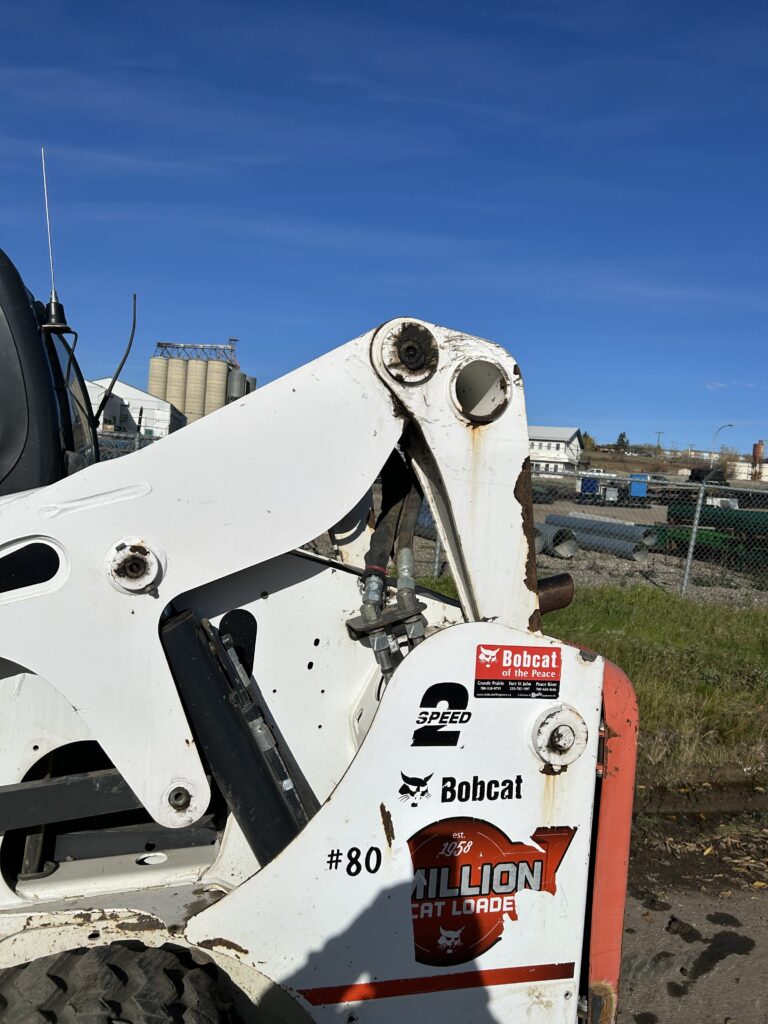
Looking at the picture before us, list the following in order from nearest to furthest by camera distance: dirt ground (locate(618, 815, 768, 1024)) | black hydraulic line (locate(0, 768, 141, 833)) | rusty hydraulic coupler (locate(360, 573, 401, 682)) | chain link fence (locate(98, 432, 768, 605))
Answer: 1. black hydraulic line (locate(0, 768, 141, 833))
2. rusty hydraulic coupler (locate(360, 573, 401, 682))
3. dirt ground (locate(618, 815, 768, 1024))
4. chain link fence (locate(98, 432, 768, 605))

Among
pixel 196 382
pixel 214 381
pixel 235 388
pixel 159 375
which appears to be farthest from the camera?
pixel 159 375

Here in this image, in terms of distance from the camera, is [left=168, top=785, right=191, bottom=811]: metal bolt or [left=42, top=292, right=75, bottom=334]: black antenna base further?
[left=42, top=292, right=75, bottom=334]: black antenna base

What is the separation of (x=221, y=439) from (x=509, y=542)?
2.32 feet

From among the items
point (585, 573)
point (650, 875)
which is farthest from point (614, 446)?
point (650, 875)

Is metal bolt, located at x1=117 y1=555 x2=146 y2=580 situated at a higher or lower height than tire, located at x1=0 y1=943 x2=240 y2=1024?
higher

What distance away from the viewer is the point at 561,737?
200 centimetres

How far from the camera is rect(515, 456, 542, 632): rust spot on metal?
2.01 meters

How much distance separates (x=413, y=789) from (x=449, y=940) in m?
0.37

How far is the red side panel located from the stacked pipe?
474 inches

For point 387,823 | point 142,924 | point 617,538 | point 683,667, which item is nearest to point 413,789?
point 387,823

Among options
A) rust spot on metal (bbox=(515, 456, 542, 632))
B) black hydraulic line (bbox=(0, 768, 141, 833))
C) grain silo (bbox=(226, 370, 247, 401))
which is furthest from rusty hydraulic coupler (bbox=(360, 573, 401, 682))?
grain silo (bbox=(226, 370, 247, 401))

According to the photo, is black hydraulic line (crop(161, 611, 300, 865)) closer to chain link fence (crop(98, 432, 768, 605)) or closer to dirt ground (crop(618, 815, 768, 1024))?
dirt ground (crop(618, 815, 768, 1024))

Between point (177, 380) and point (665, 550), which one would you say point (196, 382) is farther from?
point (665, 550)

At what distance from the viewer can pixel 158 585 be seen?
1766mm
